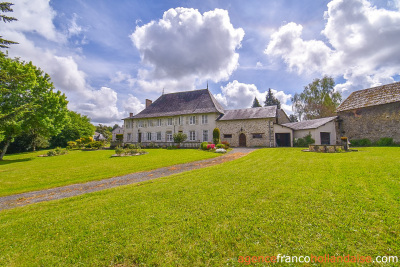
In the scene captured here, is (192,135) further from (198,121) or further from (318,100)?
(318,100)

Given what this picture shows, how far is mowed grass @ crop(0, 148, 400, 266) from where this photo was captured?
2543 mm

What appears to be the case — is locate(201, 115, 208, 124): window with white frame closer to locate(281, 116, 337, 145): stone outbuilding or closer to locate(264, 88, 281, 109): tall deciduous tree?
locate(281, 116, 337, 145): stone outbuilding

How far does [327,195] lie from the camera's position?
4191 mm

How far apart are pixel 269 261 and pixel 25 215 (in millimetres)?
6137

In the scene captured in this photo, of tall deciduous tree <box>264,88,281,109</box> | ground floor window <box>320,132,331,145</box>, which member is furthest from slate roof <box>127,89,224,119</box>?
tall deciduous tree <box>264,88,281,109</box>

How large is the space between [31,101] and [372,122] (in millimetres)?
37251

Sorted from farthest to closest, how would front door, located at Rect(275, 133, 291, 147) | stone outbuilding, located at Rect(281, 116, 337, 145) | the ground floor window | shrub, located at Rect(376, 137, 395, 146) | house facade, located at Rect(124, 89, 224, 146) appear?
1. house facade, located at Rect(124, 89, 224, 146)
2. front door, located at Rect(275, 133, 291, 147)
3. the ground floor window
4. stone outbuilding, located at Rect(281, 116, 337, 145)
5. shrub, located at Rect(376, 137, 395, 146)

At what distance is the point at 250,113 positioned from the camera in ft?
81.8

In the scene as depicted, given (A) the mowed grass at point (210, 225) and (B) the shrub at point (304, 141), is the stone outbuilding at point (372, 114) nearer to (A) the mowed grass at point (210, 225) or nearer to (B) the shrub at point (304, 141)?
(B) the shrub at point (304, 141)

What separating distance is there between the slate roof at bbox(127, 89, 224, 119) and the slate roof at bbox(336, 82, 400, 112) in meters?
17.3

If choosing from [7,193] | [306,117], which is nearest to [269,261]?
[7,193]

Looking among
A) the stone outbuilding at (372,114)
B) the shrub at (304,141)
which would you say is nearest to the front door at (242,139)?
the shrub at (304,141)

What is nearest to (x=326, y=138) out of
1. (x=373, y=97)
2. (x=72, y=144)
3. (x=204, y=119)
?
(x=373, y=97)

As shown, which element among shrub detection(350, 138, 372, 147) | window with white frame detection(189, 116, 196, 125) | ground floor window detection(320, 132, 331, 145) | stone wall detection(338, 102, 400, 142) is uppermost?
window with white frame detection(189, 116, 196, 125)
